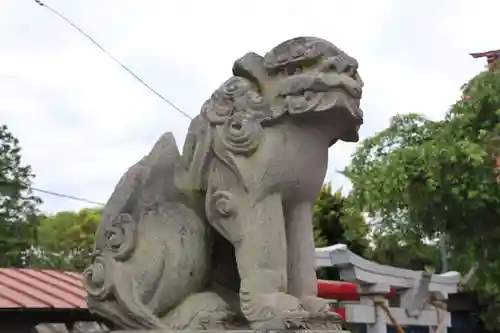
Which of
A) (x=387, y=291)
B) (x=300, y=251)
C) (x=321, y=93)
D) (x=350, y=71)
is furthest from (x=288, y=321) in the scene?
(x=387, y=291)

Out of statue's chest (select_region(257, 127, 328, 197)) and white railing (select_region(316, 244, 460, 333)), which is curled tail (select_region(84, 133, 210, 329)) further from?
white railing (select_region(316, 244, 460, 333))

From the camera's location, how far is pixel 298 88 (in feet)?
9.76

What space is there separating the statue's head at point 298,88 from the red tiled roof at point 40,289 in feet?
8.11

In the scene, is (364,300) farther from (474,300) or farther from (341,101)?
(474,300)

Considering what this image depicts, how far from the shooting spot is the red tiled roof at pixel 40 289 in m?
5.04

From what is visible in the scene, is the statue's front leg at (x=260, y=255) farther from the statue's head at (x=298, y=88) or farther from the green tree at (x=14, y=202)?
the green tree at (x=14, y=202)

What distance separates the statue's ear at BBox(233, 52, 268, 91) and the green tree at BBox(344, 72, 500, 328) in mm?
5464

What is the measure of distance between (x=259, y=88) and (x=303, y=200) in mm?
505

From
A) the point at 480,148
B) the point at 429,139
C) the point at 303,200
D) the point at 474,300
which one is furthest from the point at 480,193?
the point at 474,300

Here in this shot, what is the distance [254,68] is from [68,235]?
64.3 feet

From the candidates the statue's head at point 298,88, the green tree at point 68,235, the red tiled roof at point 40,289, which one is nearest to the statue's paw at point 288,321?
the statue's head at point 298,88

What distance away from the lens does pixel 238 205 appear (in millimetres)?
2973

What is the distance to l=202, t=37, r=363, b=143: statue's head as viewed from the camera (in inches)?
116

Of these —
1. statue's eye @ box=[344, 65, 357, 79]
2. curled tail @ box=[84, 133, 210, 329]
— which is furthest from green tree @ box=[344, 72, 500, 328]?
curled tail @ box=[84, 133, 210, 329]
